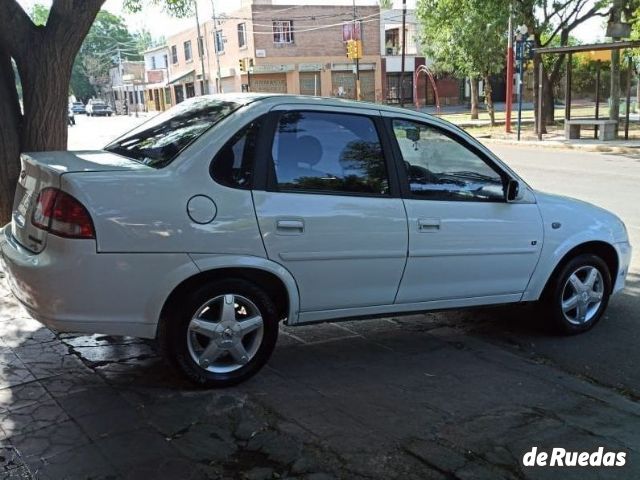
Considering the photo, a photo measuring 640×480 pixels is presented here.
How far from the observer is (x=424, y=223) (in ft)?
14.2

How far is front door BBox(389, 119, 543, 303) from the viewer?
438 cm

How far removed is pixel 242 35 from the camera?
5297 cm

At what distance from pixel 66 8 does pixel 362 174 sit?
4478 millimetres

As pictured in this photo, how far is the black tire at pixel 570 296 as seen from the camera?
5.00m

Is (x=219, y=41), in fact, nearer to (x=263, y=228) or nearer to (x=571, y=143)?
(x=571, y=143)

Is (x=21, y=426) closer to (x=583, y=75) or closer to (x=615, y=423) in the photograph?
(x=615, y=423)

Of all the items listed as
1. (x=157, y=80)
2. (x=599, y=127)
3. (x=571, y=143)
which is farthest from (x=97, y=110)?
(x=571, y=143)

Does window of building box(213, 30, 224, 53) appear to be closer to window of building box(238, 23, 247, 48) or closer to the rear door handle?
window of building box(238, 23, 247, 48)

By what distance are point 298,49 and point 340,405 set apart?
51.3m

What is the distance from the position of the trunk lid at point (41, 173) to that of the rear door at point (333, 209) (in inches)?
32.7

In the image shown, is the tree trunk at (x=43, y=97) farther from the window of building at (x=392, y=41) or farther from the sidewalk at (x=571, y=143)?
the window of building at (x=392, y=41)

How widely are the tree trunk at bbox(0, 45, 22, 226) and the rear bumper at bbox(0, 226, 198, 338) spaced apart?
3.57 meters

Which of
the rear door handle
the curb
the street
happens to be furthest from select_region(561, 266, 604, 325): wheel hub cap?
the curb

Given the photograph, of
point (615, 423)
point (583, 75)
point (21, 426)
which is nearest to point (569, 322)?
point (615, 423)
